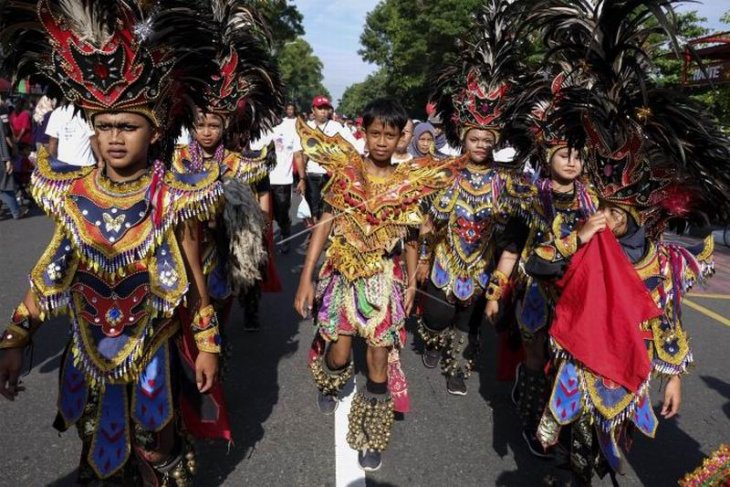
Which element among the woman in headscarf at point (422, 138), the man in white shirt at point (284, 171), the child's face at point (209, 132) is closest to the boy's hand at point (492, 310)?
the child's face at point (209, 132)

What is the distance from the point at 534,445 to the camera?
3244 mm

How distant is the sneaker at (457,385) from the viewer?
401 centimetres

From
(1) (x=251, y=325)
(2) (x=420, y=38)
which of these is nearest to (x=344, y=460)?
(1) (x=251, y=325)

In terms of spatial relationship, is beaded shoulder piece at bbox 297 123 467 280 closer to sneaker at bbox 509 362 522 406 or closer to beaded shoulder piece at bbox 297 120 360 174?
beaded shoulder piece at bbox 297 120 360 174

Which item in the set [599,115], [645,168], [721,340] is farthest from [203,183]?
[721,340]

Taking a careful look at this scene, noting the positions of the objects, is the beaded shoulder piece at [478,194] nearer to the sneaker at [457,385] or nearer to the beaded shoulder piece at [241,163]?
the sneaker at [457,385]

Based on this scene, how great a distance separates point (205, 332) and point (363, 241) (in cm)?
116

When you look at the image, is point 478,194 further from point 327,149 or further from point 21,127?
point 21,127

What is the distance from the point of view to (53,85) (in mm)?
2297

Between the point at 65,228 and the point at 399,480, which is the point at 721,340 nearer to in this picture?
the point at 399,480

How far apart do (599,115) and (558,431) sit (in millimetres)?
1645

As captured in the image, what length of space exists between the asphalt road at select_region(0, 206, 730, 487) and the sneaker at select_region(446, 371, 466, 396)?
0.08m

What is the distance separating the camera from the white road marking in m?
2.92

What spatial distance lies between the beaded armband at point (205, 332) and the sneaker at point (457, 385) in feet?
7.57
